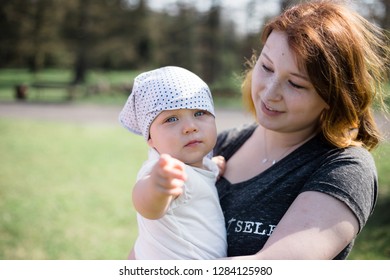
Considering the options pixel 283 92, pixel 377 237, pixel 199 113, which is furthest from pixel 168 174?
pixel 377 237

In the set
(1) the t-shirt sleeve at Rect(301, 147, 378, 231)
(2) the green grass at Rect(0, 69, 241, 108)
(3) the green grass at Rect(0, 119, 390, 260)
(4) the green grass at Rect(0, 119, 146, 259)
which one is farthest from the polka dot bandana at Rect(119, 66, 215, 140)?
(2) the green grass at Rect(0, 69, 241, 108)

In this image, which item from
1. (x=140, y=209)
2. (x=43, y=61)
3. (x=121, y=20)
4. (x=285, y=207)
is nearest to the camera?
(x=140, y=209)

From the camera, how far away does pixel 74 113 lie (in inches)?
514

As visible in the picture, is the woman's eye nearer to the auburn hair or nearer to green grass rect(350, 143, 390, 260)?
the auburn hair

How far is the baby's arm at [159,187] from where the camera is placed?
1.25 m

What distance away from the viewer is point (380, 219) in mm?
4828

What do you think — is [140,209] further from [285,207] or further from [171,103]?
[285,207]

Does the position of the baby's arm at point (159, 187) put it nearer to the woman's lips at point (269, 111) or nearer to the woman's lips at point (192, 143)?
the woman's lips at point (192, 143)

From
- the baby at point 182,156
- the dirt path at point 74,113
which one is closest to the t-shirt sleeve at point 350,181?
the baby at point 182,156

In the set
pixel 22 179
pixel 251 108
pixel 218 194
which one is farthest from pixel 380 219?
pixel 22 179

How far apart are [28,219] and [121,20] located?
54.1ft

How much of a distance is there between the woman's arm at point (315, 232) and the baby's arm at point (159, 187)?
0.34 metres

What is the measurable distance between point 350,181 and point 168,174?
573 mm

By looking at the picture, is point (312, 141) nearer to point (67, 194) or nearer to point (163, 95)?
point (163, 95)
